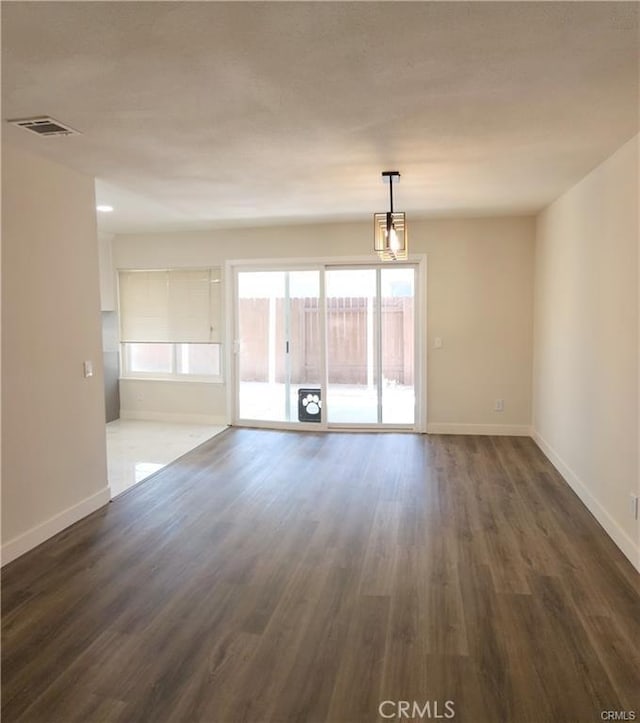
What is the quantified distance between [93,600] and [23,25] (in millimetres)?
2579

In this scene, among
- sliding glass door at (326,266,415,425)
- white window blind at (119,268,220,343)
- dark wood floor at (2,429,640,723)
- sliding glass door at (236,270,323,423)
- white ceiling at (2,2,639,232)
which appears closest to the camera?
white ceiling at (2,2,639,232)

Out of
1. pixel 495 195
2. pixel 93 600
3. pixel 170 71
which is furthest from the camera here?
pixel 495 195

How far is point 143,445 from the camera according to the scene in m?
5.83

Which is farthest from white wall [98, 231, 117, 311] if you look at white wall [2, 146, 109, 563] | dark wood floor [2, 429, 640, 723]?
dark wood floor [2, 429, 640, 723]

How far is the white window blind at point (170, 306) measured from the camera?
22.4 ft

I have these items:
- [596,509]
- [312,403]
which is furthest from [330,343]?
[596,509]

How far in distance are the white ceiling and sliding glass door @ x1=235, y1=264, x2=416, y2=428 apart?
2.22 meters

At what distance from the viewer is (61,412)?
141 inches

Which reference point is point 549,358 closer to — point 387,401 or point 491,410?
point 491,410

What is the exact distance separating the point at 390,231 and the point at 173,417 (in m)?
4.45

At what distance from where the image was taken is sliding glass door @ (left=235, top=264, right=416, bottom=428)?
20.6 feet

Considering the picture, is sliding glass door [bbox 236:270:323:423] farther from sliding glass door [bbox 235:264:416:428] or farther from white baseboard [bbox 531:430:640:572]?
white baseboard [bbox 531:430:640:572]

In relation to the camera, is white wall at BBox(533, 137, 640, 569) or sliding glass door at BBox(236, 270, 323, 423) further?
sliding glass door at BBox(236, 270, 323, 423)

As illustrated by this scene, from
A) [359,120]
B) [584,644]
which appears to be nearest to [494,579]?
[584,644]
